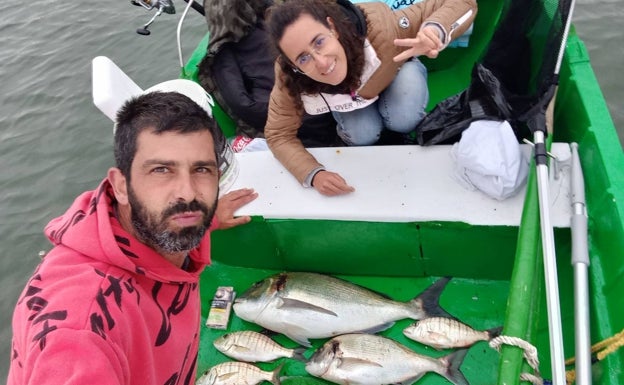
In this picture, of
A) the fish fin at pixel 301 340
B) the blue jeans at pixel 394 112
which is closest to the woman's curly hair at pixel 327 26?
the blue jeans at pixel 394 112

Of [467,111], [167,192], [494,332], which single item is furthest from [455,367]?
[167,192]

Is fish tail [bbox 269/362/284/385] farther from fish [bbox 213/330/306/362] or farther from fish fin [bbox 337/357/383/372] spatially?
fish fin [bbox 337/357/383/372]

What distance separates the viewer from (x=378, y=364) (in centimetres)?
243

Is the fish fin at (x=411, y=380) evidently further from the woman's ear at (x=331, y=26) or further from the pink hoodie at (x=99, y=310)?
the woman's ear at (x=331, y=26)

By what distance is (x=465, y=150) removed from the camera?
2525 millimetres

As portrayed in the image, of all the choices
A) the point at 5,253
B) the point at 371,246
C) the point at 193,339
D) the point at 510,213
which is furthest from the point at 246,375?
the point at 5,253

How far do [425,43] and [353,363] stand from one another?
1554 millimetres

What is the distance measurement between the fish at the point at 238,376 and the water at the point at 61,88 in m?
1.88

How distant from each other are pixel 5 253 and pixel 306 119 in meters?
2.96

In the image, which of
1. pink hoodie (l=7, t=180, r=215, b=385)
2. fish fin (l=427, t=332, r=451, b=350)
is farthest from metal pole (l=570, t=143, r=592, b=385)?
pink hoodie (l=7, t=180, r=215, b=385)

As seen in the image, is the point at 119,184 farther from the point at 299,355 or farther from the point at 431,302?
the point at 431,302

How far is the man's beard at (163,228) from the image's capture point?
1.67m

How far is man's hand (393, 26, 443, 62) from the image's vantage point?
241 centimetres

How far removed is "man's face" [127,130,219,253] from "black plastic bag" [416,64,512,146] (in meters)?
1.52
